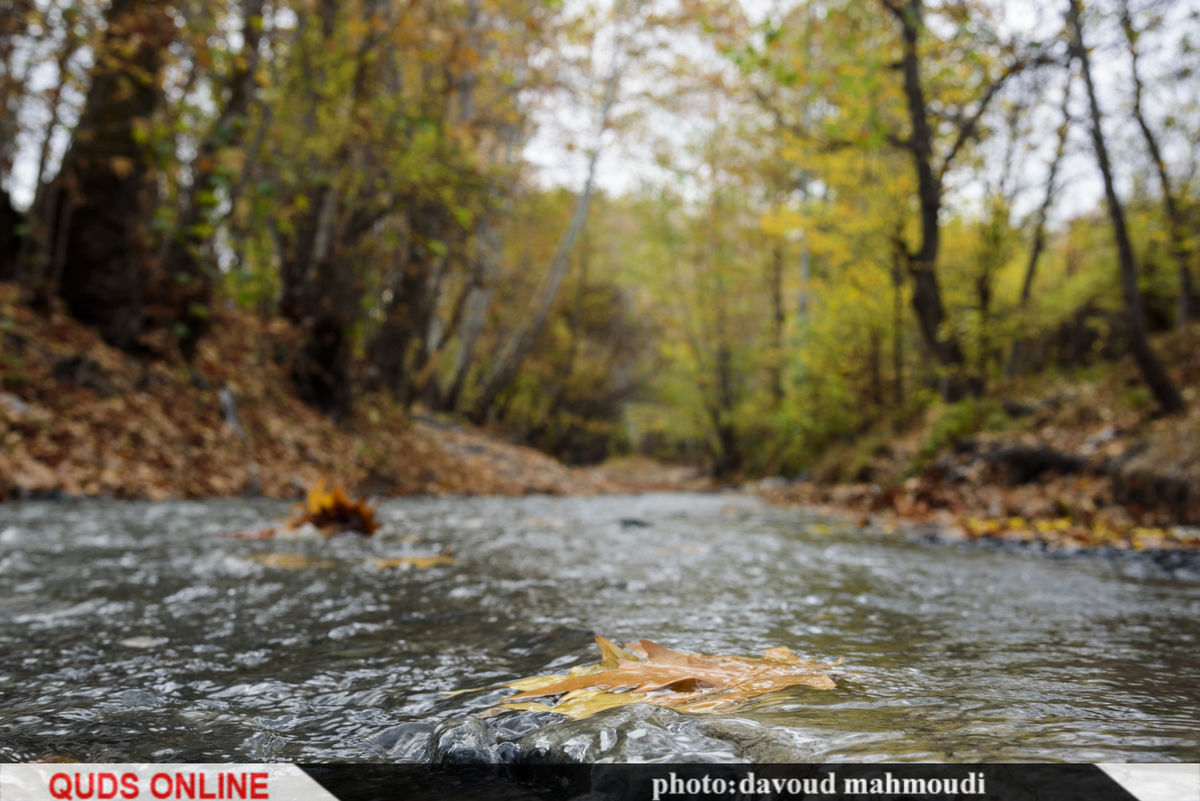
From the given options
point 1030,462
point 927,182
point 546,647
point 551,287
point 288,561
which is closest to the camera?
point 546,647

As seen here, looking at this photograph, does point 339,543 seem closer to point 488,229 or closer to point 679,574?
point 679,574

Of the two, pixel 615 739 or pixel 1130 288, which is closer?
pixel 615 739

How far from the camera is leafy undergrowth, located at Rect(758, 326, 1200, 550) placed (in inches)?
188

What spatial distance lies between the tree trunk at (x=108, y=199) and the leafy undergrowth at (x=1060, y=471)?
693 cm

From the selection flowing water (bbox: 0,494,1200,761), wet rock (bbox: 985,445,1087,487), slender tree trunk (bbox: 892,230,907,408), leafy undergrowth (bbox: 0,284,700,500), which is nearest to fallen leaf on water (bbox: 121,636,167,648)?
flowing water (bbox: 0,494,1200,761)

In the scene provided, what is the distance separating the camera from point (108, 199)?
679 centimetres

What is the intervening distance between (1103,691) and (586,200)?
15.4 m

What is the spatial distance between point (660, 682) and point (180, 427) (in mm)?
6829

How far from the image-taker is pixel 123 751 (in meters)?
1.09

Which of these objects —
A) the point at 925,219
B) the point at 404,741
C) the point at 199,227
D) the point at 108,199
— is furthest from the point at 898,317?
the point at 404,741

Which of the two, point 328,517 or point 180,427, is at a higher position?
point 180,427

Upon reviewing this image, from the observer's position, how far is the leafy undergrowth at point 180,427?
18.1 ft

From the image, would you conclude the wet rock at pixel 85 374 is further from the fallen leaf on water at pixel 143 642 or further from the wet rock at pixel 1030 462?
the wet rock at pixel 1030 462

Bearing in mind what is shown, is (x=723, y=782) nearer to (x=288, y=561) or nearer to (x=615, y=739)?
(x=615, y=739)
